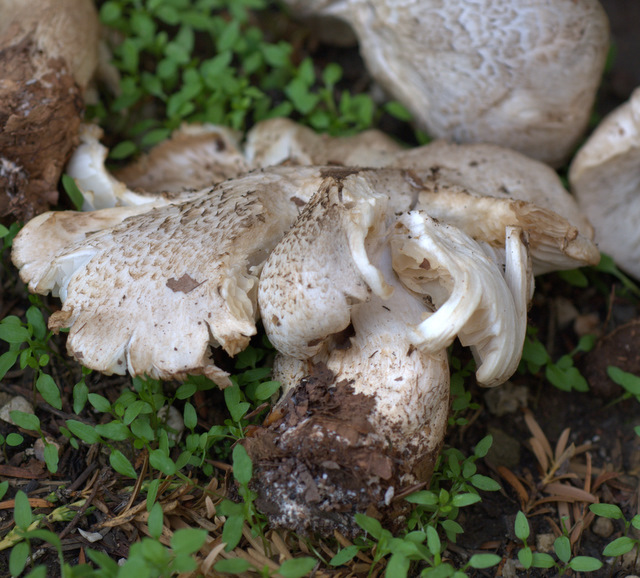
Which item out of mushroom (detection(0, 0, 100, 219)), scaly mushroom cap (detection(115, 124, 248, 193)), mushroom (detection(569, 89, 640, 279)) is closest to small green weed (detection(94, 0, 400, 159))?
scaly mushroom cap (detection(115, 124, 248, 193))

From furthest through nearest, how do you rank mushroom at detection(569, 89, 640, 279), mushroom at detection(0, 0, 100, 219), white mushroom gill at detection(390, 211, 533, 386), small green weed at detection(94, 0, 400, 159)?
small green weed at detection(94, 0, 400, 159) → mushroom at detection(569, 89, 640, 279) → mushroom at detection(0, 0, 100, 219) → white mushroom gill at detection(390, 211, 533, 386)

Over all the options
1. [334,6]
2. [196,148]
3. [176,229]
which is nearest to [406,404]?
[176,229]

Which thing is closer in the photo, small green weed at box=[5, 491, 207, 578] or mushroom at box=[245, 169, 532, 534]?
small green weed at box=[5, 491, 207, 578]

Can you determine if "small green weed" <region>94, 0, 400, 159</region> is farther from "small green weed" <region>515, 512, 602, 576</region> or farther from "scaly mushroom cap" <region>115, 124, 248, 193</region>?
"small green weed" <region>515, 512, 602, 576</region>

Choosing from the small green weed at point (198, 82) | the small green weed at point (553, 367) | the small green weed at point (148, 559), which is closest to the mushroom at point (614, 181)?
the small green weed at point (553, 367)

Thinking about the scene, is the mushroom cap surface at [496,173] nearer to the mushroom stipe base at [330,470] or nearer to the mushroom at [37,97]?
the mushroom stipe base at [330,470]
